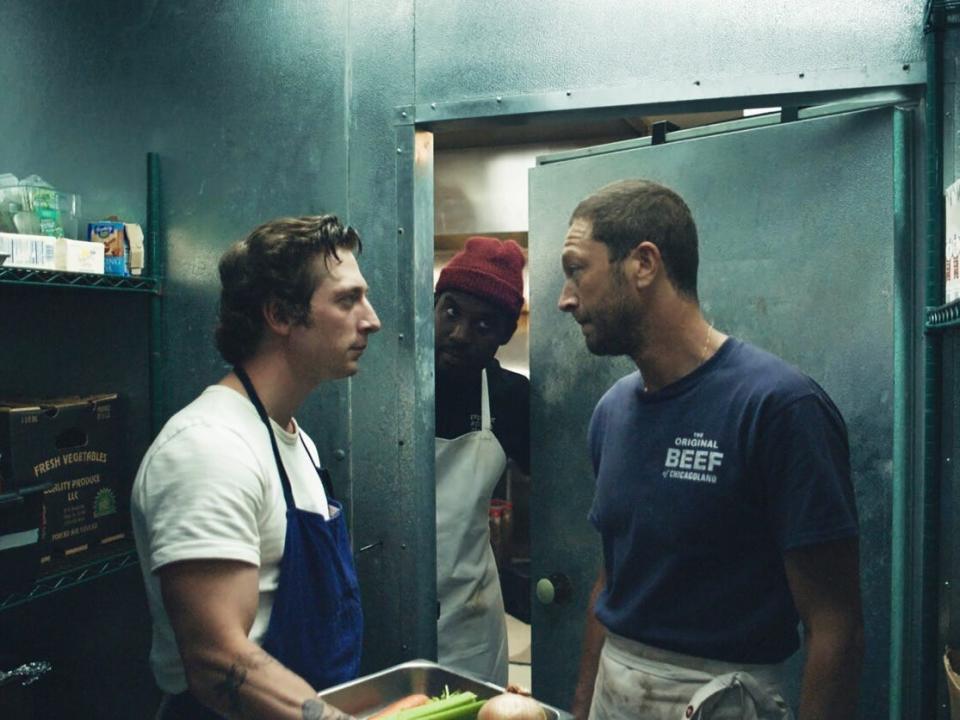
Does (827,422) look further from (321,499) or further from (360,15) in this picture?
(360,15)

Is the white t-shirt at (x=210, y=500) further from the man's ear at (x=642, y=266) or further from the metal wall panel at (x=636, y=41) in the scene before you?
the metal wall panel at (x=636, y=41)

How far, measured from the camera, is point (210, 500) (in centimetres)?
140

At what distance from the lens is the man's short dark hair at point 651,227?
68.4 inches

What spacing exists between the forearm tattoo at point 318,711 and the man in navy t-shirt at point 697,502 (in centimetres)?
59

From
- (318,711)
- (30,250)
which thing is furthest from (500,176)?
A: (318,711)

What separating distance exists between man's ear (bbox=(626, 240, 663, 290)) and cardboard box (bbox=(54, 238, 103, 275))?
4.29ft

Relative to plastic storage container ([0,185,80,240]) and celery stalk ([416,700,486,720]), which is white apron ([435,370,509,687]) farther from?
plastic storage container ([0,185,80,240])

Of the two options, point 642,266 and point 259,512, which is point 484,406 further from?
point 259,512

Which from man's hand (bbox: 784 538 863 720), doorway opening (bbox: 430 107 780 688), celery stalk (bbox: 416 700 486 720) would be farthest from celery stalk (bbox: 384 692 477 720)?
doorway opening (bbox: 430 107 780 688)

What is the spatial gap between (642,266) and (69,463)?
1.45 metres

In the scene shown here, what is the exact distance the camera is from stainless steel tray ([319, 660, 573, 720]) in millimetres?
1579

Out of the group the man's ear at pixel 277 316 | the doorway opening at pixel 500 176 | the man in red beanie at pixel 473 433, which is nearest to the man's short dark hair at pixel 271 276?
the man's ear at pixel 277 316

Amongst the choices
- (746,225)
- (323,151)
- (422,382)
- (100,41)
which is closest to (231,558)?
(422,382)

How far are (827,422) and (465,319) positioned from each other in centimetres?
128
